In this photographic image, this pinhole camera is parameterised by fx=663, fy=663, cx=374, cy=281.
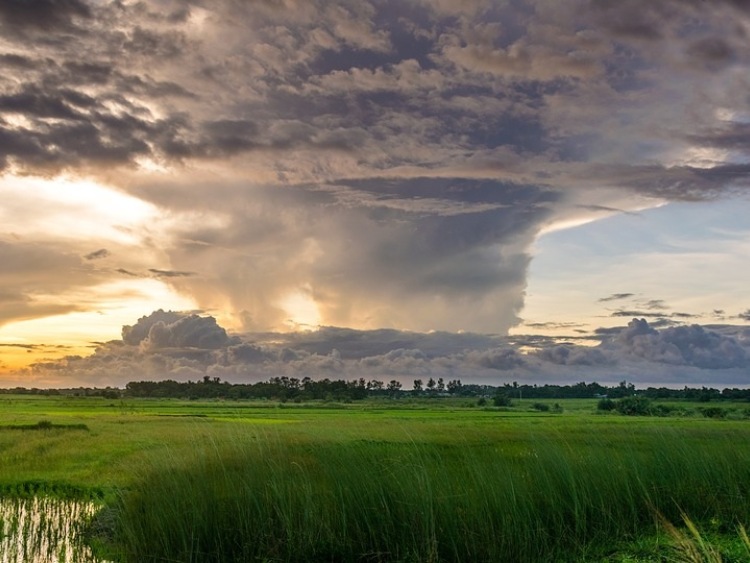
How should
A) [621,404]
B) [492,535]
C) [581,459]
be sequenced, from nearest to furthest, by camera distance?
[492,535] < [581,459] < [621,404]

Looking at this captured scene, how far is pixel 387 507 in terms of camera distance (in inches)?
355

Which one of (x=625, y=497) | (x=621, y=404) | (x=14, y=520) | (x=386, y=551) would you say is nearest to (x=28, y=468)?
(x=14, y=520)

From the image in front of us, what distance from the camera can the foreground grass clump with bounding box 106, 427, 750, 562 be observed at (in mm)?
9047

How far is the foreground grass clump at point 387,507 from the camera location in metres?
9.05

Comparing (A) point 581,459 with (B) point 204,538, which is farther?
(A) point 581,459

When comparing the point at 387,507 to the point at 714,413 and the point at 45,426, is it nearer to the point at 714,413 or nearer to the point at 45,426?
the point at 45,426

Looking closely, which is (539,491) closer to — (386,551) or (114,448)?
(386,551)

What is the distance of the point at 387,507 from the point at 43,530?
8081 mm

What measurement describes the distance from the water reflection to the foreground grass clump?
1545 mm

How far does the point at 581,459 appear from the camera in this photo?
1124 cm

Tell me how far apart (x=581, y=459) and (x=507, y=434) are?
21995 millimetres

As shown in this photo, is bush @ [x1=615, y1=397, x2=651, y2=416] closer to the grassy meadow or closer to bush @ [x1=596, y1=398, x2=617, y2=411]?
bush @ [x1=596, y1=398, x2=617, y2=411]

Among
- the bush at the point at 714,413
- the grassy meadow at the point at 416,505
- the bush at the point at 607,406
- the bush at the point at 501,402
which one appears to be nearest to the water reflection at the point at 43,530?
the grassy meadow at the point at 416,505

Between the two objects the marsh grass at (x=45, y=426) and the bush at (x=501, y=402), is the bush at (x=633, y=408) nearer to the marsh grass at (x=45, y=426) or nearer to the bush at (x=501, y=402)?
the bush at (x=501, y=402)
